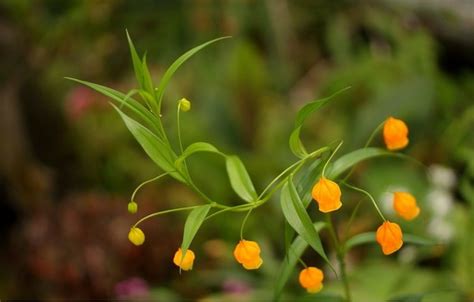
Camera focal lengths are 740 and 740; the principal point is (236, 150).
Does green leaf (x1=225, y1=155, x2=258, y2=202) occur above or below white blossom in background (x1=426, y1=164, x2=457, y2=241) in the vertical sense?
below

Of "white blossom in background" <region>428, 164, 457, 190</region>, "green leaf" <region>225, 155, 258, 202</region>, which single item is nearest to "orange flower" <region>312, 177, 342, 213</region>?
"green leaf" <region>225, 155, 258, 202</region>

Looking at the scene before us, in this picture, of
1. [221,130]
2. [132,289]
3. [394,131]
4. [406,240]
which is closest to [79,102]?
[221,130]

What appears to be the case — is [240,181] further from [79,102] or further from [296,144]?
[79,102]

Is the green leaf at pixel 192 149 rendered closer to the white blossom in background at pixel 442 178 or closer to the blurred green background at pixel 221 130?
the blurred green background at pixel 221 130

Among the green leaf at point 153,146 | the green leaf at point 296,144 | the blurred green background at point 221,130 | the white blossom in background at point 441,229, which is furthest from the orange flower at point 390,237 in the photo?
the white blossom in background at point 441,229

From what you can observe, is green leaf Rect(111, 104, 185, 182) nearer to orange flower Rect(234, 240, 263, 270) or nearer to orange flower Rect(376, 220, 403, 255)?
orange flower Rect(234, 240, 263, 270)
